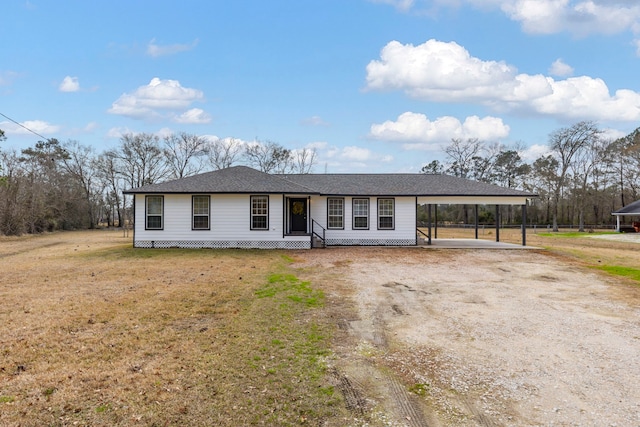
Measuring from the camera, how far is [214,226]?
17.7m

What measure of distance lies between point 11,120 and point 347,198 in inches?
626

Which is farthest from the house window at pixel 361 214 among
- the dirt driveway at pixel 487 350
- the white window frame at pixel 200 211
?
the dirt driveway at pixel 487 350

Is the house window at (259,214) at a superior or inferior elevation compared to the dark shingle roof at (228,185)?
inferior

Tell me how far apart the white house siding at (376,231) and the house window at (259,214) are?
309 centimetres

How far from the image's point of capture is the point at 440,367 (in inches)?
170

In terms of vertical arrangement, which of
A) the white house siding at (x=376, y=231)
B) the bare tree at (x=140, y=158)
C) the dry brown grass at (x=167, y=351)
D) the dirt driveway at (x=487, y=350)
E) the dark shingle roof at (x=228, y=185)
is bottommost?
the dirt driveway at (x=487, y=350)

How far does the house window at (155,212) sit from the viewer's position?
57.7ft

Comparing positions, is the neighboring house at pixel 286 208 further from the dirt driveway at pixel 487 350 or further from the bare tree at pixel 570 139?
the bare tree at pixel 570 139

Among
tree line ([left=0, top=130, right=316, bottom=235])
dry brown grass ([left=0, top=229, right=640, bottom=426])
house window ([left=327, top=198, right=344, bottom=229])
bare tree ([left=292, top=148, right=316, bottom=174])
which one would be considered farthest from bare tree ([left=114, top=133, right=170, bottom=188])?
dry brown grass ([left=0, top=229, right=640, bottom=426])

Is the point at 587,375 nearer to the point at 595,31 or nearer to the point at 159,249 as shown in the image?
the point at 159,249

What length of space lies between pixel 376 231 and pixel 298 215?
13.3 feet

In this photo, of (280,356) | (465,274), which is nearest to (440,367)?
(280,356)

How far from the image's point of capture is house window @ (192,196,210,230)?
1767 centimetres

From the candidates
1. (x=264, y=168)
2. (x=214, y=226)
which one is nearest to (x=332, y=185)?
(x=214, y=226)
